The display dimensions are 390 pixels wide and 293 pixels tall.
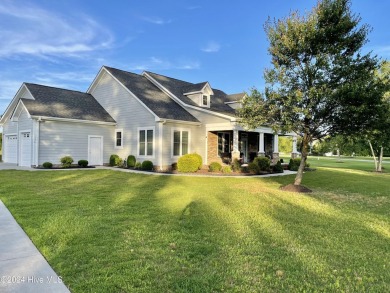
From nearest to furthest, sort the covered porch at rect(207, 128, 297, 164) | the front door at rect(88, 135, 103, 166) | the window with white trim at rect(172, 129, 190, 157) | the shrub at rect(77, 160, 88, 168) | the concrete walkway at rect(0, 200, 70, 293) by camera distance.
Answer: the concrete walkway at rect(0, 200, 70, 293), the shrub at rect(77, 160, 88, 168), the window with white trim at rect(172, 129, 190, 157), the covered porch at rect(207, 128, 297, 164), the front door at rect(88, 135, 103, 166)

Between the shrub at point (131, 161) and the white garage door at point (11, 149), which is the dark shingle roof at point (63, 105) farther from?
the white garage door at point (11, 149)

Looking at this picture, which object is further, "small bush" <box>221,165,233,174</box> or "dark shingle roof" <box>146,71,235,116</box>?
"dark shingle roof" <box>146,71,235,116</box>

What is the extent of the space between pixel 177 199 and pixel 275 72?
6.43 m

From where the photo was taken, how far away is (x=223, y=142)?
2189cm

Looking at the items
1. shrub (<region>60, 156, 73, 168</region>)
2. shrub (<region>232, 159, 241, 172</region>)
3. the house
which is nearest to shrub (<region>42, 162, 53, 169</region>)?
the house

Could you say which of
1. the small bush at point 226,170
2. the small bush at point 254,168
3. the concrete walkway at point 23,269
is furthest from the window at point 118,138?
the concrete walkway at point 23,269

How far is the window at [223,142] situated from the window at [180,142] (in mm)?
2881

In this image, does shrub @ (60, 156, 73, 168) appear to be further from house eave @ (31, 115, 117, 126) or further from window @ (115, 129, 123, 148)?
window @ (115, 129, 123, 148)

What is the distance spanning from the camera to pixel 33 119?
17.8 meters

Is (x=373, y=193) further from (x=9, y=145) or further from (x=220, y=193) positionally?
(x=9, y=145)

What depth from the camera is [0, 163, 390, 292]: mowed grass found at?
3.50 meters

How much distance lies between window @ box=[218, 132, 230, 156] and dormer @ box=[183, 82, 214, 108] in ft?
8.20

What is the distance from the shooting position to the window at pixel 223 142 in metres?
21.6

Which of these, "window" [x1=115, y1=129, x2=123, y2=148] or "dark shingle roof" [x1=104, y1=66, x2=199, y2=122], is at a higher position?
"dark shingle roof" [x1=104, y1=66, x2=199, y2=122]
